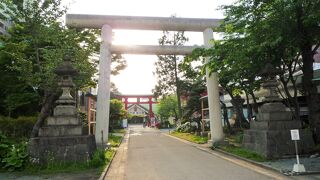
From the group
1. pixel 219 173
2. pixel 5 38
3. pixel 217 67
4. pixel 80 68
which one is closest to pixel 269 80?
pixel 217 67

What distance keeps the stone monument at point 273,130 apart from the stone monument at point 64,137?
7503 millimetres

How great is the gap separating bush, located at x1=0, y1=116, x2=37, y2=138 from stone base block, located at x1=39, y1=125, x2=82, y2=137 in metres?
7.77

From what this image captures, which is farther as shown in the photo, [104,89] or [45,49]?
[104,89]

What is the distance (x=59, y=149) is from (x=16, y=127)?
8.85 meters

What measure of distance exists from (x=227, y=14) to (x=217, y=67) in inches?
136

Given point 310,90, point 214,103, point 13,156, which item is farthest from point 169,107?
point 13,156

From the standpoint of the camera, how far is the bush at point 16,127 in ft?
67.6

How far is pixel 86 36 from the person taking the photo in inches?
878

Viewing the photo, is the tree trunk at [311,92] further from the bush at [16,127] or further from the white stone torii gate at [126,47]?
the bush at [16,127]

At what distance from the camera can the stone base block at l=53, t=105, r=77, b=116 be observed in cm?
1449

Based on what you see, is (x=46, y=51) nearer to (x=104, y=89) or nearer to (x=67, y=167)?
(x=104, y=89)

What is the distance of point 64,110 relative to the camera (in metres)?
14.6

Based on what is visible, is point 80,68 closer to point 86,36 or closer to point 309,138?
point 86,36

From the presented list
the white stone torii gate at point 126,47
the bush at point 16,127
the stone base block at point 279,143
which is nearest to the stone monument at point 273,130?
the stone base block at point 279,143
